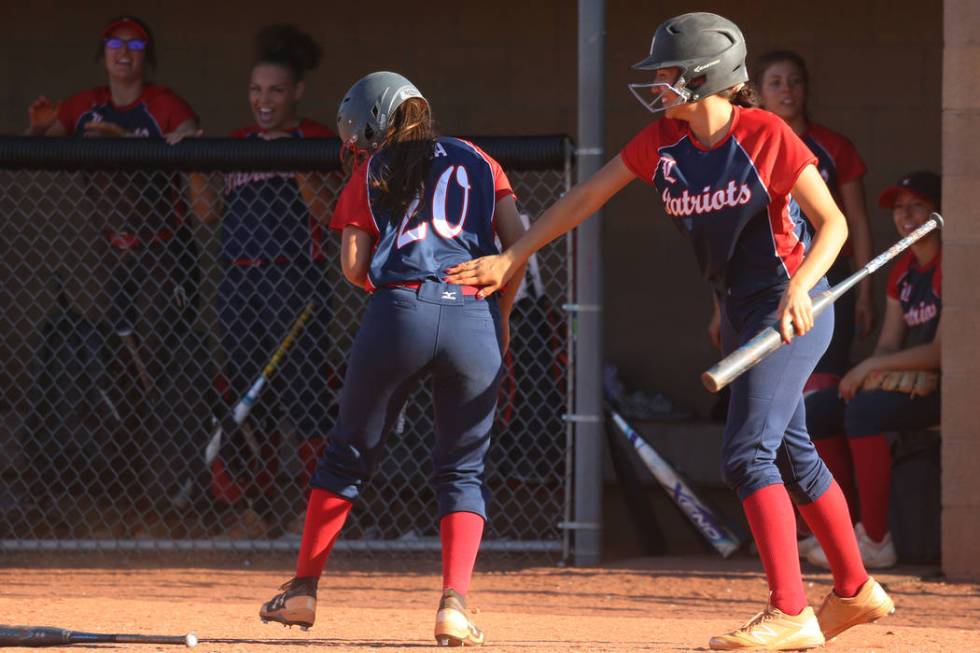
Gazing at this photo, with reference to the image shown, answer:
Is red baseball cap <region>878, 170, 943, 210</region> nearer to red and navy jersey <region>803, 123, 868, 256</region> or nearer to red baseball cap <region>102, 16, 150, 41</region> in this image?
red and navy jersey <region>803, 123, 868, 256</region>

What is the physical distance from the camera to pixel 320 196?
18.9ft

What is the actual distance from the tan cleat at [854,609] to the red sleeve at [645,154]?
3.93 feet

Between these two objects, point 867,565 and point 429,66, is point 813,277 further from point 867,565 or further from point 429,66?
point 429,66

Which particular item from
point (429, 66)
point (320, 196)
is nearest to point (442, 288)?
point (320, 196)

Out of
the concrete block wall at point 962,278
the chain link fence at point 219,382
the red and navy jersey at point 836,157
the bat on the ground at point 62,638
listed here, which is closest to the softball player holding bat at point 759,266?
the bat on the ground at point 62,638

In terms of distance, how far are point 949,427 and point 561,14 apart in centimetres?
334

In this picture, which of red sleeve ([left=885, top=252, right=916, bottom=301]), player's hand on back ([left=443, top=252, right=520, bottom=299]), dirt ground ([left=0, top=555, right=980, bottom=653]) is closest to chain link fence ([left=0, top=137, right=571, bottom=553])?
dirt ground ([left=0, top=555, right=980, bottom=653])

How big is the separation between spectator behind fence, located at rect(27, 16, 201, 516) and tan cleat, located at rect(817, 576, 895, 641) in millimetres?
3158

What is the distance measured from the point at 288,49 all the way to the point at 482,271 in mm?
2675

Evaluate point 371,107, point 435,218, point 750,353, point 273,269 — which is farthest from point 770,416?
point 273,269

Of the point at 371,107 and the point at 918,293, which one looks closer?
the point at 371,107

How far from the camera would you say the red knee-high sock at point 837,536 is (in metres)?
3.87

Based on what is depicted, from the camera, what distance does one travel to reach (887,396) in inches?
218

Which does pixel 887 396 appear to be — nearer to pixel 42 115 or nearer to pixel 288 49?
pixel 288 49
